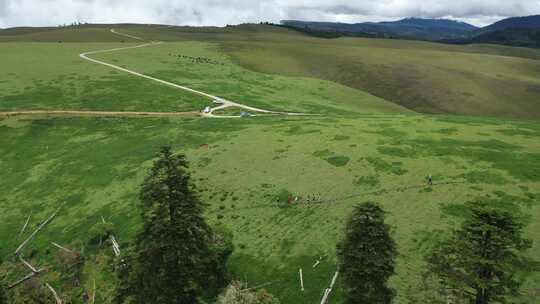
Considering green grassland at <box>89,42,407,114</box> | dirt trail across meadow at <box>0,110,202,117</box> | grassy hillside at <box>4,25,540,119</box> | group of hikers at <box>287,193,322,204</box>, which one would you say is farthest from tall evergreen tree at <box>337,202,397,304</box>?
grassy hillside at <box>4,25,540,119</box>

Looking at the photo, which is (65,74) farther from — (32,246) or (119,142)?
(32,246)

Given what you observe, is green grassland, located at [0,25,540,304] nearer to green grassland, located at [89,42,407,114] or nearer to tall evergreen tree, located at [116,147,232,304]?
green grassland, located at [89,42,407,114]

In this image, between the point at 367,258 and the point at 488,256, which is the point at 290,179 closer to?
the point at 367,258

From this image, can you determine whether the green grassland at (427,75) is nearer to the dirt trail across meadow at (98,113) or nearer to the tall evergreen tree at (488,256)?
the dirt trail across meadow at (98,113)

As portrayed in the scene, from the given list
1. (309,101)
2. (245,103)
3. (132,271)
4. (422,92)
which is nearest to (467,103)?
(422,92)

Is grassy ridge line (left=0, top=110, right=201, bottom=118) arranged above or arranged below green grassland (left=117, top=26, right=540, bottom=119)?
below

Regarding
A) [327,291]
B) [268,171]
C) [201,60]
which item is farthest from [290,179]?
[201,60]

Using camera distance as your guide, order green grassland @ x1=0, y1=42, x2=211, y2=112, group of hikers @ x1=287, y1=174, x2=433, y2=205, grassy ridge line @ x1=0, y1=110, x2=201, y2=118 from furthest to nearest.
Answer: green grassland @ x1=0, y1=42, x2=211, y2=112 < grassy ridge line @ x1=0, y1=110, x2=201, y2=118 < group of hikers @ x1=287, y1=174, x2=433, y2=205
